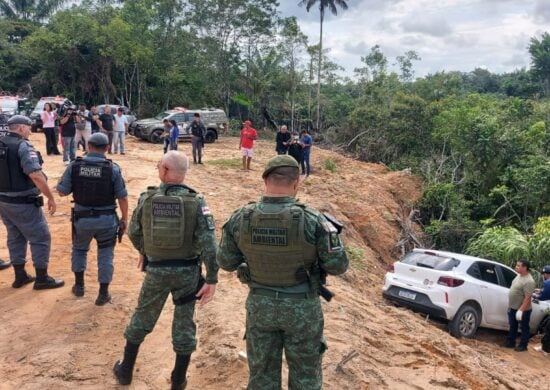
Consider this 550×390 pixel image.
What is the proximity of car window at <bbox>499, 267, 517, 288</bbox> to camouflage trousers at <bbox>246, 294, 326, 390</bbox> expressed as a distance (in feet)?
22.0

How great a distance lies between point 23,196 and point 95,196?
92cm

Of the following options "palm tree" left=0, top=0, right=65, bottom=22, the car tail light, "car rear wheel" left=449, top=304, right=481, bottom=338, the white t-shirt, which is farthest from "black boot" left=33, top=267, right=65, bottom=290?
"palm tree" left=0, top=0, right=65, bottom=22

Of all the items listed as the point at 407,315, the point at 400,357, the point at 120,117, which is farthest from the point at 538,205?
the point at 120,117

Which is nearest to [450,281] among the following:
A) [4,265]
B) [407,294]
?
[407,294]

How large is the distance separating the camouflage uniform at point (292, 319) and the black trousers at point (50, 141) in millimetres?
12385

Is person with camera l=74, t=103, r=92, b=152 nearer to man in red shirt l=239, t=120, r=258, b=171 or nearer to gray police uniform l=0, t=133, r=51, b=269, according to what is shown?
man in red shirt l=239, t=120, r=258, b=171

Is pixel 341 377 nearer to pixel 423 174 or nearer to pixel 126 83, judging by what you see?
pixel 423 174

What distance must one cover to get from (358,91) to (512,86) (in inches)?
983

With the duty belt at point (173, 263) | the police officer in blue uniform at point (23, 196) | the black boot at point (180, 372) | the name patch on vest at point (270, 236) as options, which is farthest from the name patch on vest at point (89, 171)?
the name patch on vest at point (270, 236)

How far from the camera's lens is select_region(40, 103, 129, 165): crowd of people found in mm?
12211

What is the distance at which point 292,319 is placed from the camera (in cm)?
280

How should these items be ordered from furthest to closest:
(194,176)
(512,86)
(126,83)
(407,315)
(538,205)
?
1. (512,86)
2. (126,83)
3. (538,205)
4. (194,176)
5. (407,315)

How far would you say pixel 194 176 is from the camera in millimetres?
13391

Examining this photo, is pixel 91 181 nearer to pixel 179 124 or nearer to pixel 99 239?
pixel 99 239
